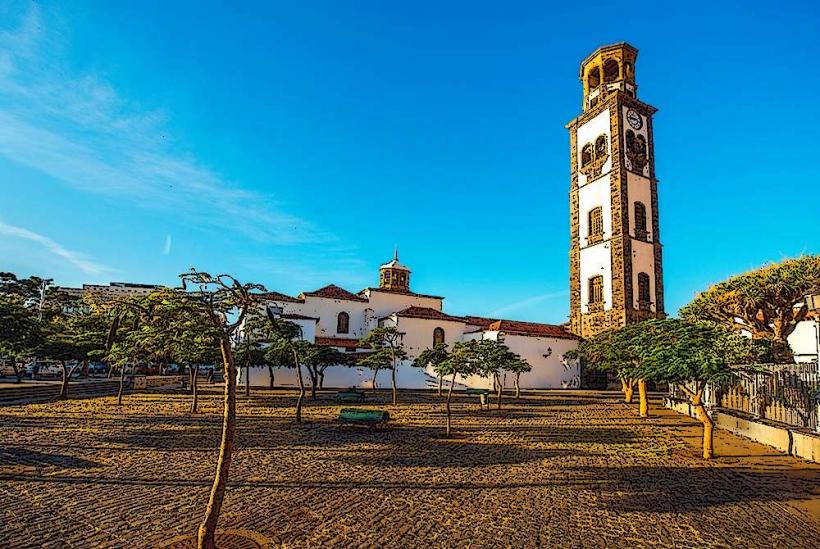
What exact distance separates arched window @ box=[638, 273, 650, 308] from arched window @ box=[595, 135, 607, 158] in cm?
1132

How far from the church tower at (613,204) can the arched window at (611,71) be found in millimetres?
89

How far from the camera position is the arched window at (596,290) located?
135 feet

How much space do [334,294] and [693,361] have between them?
36362 mm

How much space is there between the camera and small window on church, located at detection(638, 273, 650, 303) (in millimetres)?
40188

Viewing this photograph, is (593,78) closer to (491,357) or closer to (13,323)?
(491,357)

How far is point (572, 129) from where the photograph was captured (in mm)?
46562

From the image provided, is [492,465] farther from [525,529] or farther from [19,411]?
[19,411]

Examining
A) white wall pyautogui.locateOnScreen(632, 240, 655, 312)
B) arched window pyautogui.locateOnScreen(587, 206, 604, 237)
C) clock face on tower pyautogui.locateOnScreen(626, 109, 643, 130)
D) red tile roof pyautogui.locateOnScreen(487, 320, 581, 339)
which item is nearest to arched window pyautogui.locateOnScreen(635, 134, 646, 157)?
clock face on tower pyautogui.locateOnScreen(626, 109, 643, 130)

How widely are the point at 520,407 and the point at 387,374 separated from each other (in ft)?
58.1

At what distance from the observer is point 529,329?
44.9 m

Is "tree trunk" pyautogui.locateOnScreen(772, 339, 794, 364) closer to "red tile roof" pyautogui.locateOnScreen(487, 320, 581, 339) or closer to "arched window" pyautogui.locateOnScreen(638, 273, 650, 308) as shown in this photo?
"arched window" pyautogui.locateOnScreen(638, 273, 650, 308)

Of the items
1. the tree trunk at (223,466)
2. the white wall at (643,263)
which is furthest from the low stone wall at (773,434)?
the white wall at (643,263)

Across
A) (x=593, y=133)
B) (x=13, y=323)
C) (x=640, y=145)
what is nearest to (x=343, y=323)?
(x=13, y=323)

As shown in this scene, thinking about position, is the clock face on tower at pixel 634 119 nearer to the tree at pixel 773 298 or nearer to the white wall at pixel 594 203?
the white wall at pixel 594 203
